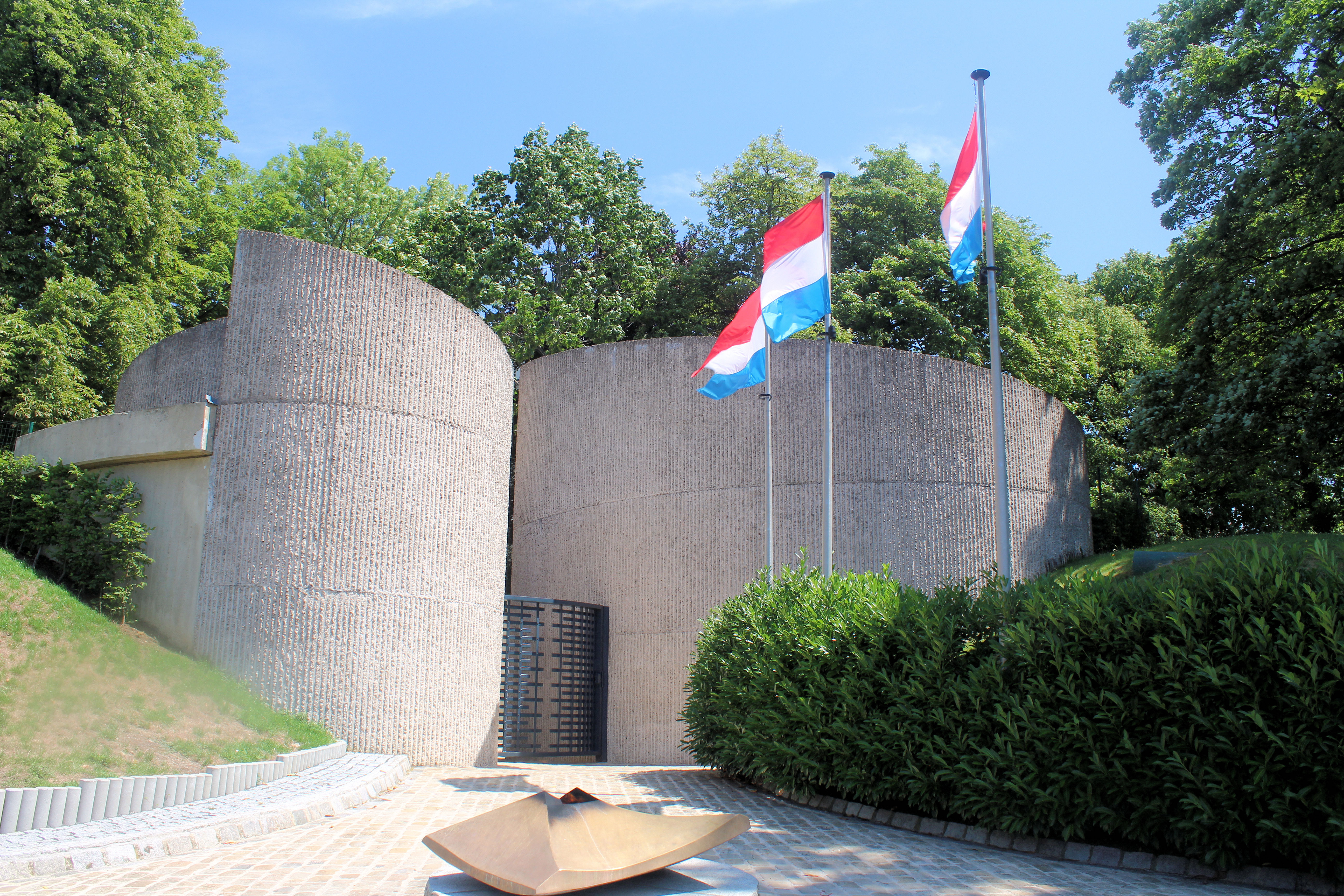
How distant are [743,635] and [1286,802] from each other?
5.60 meters

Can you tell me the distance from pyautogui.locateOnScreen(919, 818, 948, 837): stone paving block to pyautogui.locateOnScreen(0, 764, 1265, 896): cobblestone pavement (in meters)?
0.14

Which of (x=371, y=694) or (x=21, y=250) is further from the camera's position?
(x=21, y=250)

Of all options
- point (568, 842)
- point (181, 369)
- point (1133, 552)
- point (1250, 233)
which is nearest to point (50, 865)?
point (568, 842)

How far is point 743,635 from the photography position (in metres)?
10.5

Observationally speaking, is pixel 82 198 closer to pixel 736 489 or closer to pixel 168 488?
pixel 168 488

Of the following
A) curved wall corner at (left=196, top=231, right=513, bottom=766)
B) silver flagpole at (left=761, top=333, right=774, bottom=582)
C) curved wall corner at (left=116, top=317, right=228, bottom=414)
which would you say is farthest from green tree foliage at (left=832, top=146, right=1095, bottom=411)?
curved wall corner at (left=116, top=317, right=228, bottom=414)

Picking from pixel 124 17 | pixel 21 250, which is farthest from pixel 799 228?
pixel 124 17

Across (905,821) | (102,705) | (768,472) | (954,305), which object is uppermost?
(954,305)

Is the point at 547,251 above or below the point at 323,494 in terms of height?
above

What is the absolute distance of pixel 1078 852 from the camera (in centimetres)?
680

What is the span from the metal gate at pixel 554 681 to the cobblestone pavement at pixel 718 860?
5.75 m

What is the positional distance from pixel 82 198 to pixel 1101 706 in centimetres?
2245

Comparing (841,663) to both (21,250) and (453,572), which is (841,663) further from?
(21,250)

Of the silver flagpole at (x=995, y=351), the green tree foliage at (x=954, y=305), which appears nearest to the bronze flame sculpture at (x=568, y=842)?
the silver flagpole at (x=995, y=351)
